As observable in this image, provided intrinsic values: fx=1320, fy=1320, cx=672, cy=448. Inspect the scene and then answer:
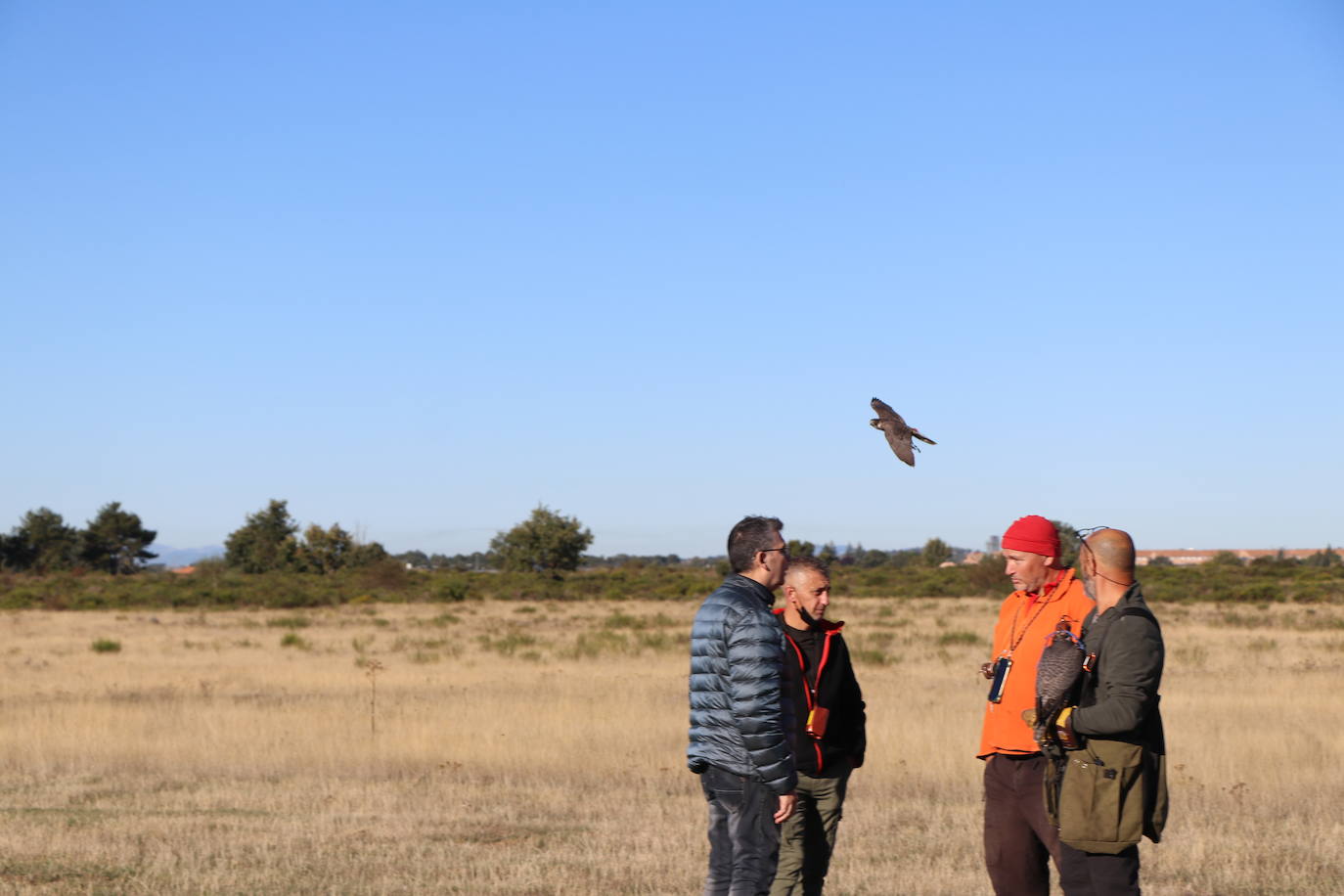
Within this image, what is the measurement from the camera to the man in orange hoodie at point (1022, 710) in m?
4.54

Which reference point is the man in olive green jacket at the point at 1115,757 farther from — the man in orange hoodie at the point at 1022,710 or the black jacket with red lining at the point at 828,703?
the black jacket with red lining at the point at 828,703

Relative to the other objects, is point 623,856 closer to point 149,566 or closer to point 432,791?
point 432,791

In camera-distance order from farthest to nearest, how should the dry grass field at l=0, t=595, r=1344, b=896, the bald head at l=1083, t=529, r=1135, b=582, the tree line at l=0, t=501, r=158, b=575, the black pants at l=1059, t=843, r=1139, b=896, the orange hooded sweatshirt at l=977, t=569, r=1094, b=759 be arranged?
the tree line at l=0, t=501, r=158, b=575, the dry grass field at l=0, t=595, r=1344, b=896, the orange hooded sweatshirt at l=977, t=569, r=1094, b=759, the bald head at l=1083, t=529, r=1135, b=582, the black pants at l=1059, t=843, r=1139, b=896

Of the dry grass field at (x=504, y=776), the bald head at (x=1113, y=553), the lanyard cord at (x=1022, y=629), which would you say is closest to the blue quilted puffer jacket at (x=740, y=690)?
the lanyard cord at (x=1022, y=629)

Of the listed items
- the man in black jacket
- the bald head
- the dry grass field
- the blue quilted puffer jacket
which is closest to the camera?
the bald head

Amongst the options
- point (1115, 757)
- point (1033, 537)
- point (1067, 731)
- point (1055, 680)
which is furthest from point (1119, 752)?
point (1033, 537)

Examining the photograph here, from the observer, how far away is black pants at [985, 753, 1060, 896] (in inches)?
178

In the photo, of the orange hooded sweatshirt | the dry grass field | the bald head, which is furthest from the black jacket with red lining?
the dry grass field

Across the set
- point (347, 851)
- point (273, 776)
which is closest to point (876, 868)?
point (347, 851)

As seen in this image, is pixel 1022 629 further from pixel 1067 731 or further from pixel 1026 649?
pixel 1067 731

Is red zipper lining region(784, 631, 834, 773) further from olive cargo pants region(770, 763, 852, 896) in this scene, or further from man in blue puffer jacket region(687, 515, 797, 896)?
man in blue puffer jacket region(687, 515, 797, 896)

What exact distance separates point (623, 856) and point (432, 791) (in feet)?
8.97

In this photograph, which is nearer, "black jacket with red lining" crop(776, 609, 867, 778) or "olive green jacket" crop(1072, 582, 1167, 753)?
"olive green jacket" crop(1072, 582, 1167, 753)

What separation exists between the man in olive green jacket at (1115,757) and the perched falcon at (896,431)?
772 millimetres
